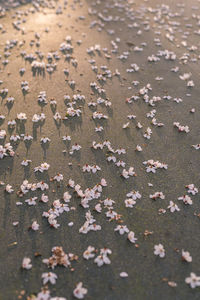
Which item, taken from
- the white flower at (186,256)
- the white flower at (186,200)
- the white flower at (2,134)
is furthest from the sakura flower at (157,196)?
the white flower at (2,134)

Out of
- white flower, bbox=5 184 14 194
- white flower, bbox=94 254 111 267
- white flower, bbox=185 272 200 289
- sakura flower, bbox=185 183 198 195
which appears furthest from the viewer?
sakura flower, bbox=185 183 198 195

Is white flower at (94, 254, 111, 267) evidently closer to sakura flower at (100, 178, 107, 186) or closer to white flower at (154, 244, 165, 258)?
white flower at (154, 244, 165, 258)

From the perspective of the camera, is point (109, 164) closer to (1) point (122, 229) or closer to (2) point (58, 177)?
(2) point (58, 177)

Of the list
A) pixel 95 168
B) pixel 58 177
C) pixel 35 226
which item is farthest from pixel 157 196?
pixel 35 226

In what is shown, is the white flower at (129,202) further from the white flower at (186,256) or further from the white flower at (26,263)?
the white flower at (26,263)

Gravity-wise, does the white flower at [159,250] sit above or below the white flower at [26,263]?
below

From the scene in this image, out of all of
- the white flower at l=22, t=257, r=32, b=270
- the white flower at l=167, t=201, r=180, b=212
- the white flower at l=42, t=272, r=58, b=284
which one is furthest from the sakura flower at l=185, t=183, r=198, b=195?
the white flower at l=22, t=257, r=32, b=270
